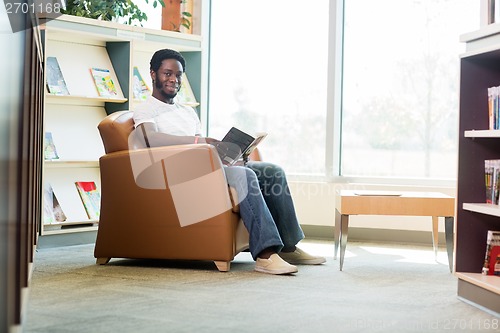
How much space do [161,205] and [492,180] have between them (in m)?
1.64

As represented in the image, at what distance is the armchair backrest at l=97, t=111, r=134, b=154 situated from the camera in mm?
4082

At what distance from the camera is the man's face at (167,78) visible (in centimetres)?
434

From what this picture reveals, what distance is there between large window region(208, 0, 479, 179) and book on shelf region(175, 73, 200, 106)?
24.1 inches

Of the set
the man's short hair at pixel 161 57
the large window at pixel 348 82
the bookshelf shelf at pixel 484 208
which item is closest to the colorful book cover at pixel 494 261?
the bookshelf shelf at pixel 484 208

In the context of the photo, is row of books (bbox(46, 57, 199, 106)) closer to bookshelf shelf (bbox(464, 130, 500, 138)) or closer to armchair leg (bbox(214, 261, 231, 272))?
armchair leg (bbox(214, 261, 231, 272))

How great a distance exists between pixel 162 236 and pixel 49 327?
150 centimetres

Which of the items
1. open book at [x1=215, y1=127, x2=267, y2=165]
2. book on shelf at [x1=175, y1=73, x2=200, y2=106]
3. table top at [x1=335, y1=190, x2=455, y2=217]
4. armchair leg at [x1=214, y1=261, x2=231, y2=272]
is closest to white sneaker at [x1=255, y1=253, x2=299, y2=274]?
armchair leg at [x1=214, y1=261, x2=231, y2=272]

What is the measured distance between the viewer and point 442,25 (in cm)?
567

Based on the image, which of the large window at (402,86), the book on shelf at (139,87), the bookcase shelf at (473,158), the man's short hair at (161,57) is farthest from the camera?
the large window at (402,86)

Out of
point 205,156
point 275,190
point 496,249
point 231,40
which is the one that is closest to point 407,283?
point 496,249

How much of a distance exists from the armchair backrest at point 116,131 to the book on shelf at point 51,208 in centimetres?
91

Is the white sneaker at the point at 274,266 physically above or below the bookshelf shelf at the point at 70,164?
below

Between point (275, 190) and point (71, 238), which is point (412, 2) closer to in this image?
point (275, 190)

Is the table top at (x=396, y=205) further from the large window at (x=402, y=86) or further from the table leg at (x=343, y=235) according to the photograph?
the large window at (x=402, y=86)
